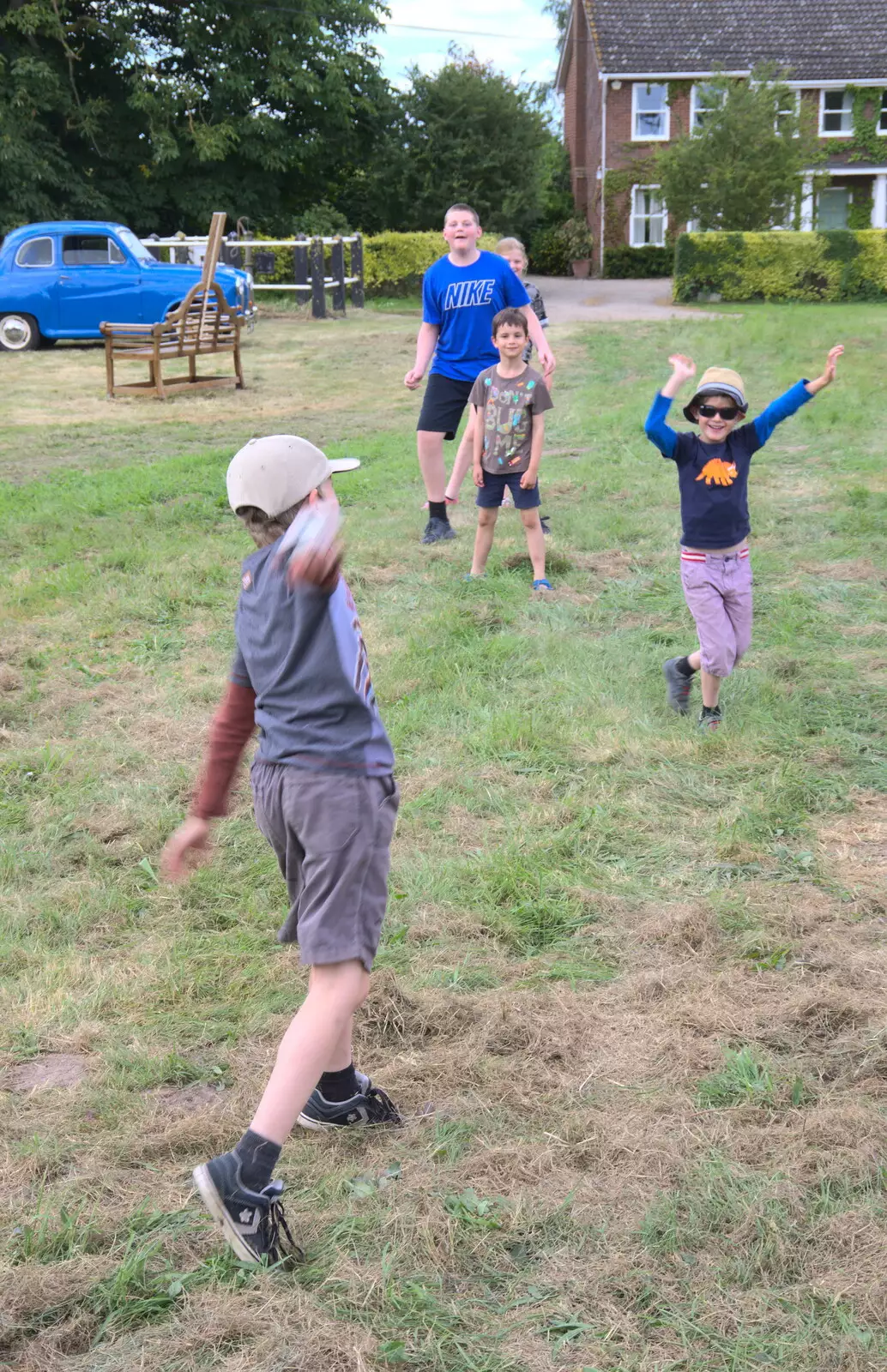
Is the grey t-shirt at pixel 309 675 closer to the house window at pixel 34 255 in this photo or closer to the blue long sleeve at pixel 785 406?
the blue long sleeve at pixel 785 406

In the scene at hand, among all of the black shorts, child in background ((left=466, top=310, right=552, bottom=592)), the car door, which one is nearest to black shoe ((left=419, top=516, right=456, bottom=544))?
the black shorts

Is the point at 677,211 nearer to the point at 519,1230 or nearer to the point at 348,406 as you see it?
the point at 348,406

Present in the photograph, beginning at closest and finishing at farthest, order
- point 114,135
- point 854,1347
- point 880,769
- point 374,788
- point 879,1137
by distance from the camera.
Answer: point 854,1347 → point 374,788 → point 879,1137 → point 880,769 → point 114,135

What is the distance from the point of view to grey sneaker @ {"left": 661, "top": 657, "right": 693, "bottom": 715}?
5.36m

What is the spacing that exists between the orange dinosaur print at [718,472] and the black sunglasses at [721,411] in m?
0.16

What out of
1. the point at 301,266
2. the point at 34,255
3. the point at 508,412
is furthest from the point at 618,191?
the point at 508,412

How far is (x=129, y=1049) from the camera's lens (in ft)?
10.5

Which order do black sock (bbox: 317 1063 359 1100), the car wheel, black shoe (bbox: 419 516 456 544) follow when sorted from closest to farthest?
black sock (bbox: 317 1063 359 1100)
black shoe (bbox: 419 516 456 544)
the car wheel

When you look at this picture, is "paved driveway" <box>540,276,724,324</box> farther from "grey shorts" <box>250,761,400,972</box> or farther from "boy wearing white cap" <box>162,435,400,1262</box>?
"grey shorts" <box>250,761,400,972</box>

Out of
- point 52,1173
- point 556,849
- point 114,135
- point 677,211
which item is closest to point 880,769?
point 556,849

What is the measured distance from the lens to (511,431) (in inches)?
271

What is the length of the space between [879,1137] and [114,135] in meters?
35.3

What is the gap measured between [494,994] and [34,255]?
758 inches

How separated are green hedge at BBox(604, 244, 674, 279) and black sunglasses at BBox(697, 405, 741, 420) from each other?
3701 cm
